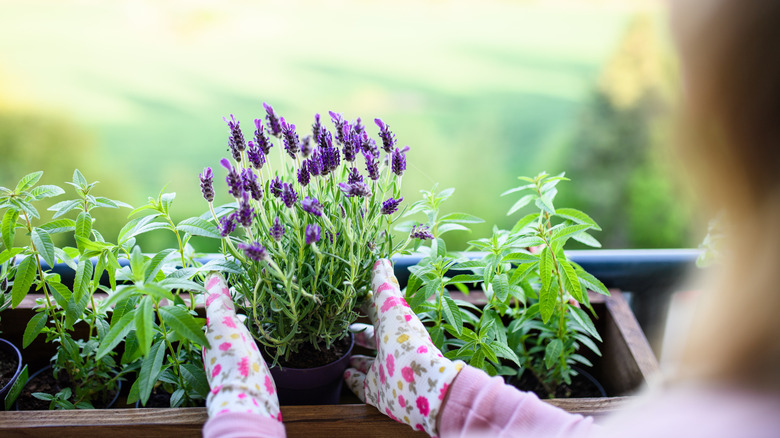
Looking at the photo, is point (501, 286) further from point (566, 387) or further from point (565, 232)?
point (566, 387)

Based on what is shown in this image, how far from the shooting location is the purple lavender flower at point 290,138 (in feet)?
2.60

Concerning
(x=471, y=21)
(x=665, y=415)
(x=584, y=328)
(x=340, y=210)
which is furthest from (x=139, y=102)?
(x=665, y=415)

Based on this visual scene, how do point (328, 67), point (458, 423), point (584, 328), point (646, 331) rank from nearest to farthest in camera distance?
point (458, 423)
point (584, 328)
point (646, 331)
point (328, 67)

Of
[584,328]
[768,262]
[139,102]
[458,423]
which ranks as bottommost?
[458,423]

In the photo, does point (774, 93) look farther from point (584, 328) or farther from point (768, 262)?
point (584, 328)

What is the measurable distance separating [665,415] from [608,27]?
2376 mm

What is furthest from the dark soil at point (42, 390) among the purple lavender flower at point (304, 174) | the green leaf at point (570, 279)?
the green leaf at point (570, 279)

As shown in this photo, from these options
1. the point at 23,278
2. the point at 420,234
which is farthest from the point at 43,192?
the point at 420,234

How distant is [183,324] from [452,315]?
1.33ft

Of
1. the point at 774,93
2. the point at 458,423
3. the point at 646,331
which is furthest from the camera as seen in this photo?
the point at 646,331

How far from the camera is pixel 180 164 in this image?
6.81 feet

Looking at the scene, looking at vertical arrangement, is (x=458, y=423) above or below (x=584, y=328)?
below

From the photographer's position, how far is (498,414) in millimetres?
732

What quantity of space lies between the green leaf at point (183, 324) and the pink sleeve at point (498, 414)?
1.08 feet
